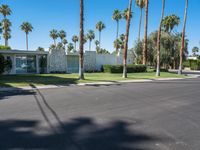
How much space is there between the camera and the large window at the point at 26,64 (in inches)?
1156

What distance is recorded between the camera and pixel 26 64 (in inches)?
1183

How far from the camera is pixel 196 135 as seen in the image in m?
5.66

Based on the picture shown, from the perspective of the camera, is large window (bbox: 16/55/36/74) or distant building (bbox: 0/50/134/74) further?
large window (bbox: 16/55/36/74)

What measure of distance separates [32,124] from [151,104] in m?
5.37

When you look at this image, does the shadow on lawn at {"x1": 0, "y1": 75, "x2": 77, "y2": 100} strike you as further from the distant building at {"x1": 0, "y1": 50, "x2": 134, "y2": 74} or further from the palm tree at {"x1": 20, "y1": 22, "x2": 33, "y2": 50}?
the palm tree at {"x1": 20, "y1": 22, "x2": 33, "y2": 50}

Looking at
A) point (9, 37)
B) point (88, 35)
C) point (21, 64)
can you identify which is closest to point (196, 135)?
point (21, 64)

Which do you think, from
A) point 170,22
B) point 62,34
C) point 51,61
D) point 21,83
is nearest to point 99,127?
point 21,83

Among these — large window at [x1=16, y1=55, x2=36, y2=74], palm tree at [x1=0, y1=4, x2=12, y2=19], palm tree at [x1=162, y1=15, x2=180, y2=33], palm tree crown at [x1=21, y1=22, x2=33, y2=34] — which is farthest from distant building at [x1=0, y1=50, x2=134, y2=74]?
palm tree crown at [x1=21, y1=22, x2=33, y2=34]

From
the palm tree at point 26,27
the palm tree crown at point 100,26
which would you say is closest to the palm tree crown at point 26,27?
the palm tree at point 26,27

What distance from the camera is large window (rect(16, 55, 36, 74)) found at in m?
29.4

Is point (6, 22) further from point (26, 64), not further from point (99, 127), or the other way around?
point (99, 127)

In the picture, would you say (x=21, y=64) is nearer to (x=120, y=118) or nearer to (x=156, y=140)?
(x=120, y=118)

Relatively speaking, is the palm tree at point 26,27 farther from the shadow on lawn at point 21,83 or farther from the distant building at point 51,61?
the shadow on lawn at point 21,83

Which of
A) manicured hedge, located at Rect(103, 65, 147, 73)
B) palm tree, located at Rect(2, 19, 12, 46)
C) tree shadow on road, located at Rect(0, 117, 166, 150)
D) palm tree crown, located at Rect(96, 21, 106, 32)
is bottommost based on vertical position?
tree shadow on road, located at Rect(0, 117, 166, 150)
